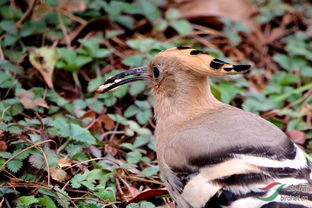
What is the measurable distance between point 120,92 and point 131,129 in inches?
13.4

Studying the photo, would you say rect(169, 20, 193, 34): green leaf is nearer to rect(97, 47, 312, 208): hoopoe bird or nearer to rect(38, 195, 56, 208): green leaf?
rect(97, 47, 312, 208): hoopoe bird

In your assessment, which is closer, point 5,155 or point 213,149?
point 213,149

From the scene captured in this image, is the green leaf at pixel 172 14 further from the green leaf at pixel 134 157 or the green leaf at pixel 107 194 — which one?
the green leaf at pixel 107 194

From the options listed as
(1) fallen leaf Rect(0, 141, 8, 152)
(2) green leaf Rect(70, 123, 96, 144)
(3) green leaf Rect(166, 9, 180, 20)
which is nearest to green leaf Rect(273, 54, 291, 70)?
(3) green leaf Rect(166, 9, 180, 20)

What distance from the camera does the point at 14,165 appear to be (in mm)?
3580

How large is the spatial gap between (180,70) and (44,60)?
153 cm

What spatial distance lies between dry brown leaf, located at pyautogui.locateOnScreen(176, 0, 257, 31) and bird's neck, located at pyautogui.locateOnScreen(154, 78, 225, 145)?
2.17 meters

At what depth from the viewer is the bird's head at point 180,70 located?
11.3 feet

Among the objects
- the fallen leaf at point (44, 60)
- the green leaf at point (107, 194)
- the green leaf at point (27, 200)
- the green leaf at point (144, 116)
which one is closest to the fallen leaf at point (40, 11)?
the fallen leaf at point (44, 60)

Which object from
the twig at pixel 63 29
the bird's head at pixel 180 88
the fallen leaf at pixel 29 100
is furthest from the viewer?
the twig at pixel 63 29

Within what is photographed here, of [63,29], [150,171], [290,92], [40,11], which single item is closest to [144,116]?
[150,171]

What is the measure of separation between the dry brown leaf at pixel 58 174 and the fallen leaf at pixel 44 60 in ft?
3.57

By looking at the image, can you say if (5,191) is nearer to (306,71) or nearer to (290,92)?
(290,92)

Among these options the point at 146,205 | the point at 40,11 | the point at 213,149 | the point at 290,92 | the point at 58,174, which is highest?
the point at 213,149
